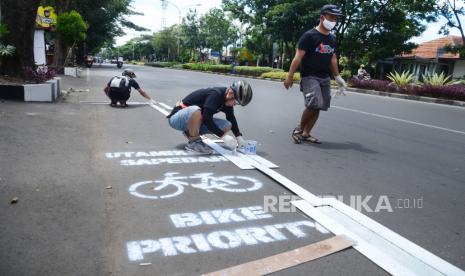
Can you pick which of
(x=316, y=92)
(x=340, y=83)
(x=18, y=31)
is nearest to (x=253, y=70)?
(x=18, y=31)

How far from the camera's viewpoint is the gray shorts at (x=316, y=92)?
6328mm

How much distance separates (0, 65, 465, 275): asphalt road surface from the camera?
2.71 meters

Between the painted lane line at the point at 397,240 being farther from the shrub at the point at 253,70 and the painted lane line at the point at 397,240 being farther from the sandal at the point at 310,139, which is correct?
the shrub at the point at 253,70

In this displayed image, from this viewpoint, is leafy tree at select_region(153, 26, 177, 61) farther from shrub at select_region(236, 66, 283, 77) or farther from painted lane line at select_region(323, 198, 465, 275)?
painted lane line at select_region(323, 198, 465, 275)

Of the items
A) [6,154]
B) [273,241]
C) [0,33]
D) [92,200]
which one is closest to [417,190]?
[273,241]

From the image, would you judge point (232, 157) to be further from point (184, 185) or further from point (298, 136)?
point (298, 136)

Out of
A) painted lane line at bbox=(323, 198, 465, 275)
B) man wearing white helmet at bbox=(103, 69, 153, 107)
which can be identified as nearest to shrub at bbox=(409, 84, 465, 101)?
man wearing white helmet at bbox=(103, 69, 153, 107)

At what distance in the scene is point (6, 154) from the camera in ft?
16.8

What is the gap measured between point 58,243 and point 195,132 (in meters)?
2.95

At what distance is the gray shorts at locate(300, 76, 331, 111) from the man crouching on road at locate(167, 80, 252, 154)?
4.48 ft

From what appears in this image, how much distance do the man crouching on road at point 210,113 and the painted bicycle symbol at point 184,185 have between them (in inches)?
39.2

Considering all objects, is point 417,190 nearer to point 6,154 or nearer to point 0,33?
point 6,154

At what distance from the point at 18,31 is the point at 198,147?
25.4 feet

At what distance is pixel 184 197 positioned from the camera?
3830 mm
